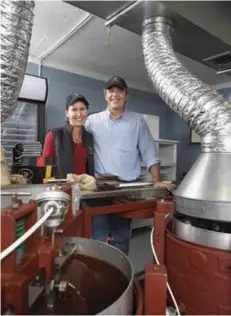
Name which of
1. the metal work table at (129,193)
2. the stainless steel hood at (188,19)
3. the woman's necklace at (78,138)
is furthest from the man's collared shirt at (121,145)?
the stainless steel hood at (188,19)

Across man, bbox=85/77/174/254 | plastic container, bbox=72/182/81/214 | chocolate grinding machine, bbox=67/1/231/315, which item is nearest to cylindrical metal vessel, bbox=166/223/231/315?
chocolate grinding machine, bbox=67/1/231/315

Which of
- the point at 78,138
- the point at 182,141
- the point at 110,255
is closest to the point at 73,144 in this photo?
the point at 78,138

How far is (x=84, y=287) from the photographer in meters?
0.64

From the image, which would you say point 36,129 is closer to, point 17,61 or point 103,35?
point 103,35

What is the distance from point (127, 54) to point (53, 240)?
2.22m

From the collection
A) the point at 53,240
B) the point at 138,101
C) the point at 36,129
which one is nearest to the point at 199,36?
the point at 53,240

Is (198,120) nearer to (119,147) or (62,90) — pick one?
(119,147)

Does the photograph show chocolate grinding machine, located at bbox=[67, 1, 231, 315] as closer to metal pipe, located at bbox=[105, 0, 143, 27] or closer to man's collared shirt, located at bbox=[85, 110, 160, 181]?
metal pipe, located at bbox=[105, 0, 143, 27]

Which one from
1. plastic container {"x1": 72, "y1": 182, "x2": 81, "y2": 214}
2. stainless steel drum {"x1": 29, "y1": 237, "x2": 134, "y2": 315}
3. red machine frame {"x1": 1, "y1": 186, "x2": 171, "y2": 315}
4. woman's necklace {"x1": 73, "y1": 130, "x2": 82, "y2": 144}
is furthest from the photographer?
woman's necklace {"x1": 73, "y1": 130, "x2": 82, "y2": 144}

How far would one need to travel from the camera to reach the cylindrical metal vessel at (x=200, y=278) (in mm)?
748

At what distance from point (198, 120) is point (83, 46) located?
67.1 inches

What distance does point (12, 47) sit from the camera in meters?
0.77

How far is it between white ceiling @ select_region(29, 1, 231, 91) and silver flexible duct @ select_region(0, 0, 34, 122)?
987mm

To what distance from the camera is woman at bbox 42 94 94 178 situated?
1488 mm
